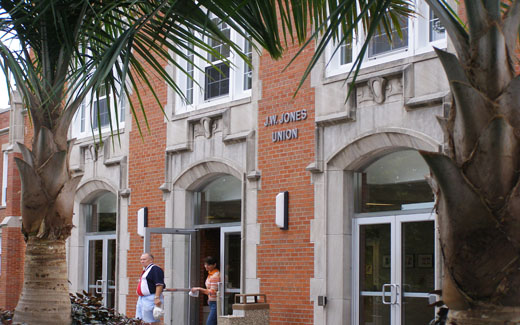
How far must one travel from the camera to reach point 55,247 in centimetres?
799

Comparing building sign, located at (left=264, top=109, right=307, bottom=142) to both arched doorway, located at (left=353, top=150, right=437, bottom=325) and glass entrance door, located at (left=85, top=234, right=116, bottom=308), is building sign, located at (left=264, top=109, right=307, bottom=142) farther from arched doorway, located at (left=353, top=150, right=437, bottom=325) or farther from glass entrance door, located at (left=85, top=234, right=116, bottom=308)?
glass entrance door, located at (left=85, top=234, right=116, bottom=308)

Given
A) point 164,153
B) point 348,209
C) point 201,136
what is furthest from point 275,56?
point 164,153

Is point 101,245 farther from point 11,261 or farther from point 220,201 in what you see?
point 11,261

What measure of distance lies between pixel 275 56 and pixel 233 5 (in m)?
0.60

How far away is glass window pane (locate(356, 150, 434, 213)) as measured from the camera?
11.0m

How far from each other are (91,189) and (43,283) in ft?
33.6

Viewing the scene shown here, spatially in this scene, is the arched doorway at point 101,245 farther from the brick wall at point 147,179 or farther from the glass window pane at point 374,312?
the glass window pane at point 374,312

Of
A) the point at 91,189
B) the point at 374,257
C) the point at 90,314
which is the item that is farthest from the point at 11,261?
the point at 374,257

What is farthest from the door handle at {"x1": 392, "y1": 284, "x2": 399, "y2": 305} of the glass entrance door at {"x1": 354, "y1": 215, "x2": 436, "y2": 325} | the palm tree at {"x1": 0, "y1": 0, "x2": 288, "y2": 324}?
the palm tree at {"x1": 0, "y1": 0, "x2": 288, "y2": 324}

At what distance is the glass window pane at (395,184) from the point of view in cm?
1098

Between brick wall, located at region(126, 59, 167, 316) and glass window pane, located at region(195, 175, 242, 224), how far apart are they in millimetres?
921

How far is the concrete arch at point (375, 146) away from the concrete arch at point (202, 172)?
2570mm

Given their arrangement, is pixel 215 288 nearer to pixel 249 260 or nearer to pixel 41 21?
pixel 249 260

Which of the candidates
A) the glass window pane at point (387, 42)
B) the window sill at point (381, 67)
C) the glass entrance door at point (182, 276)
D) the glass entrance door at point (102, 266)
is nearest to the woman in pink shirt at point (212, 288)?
the glass entrance door at point (182, 276)
